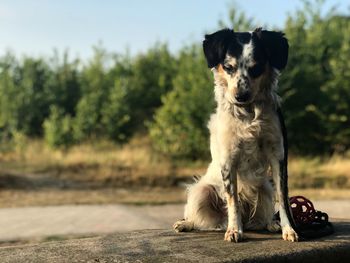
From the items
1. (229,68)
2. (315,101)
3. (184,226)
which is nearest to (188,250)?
(184,226)

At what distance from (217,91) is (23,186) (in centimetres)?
1287

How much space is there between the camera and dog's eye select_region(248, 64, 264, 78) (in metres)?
3.69

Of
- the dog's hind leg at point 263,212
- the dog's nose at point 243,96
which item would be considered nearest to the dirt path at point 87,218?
the dog's hind leg at point 263,212

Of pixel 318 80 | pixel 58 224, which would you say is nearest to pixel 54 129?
pixel 318 80

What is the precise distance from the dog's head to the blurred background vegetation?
43.9 ft

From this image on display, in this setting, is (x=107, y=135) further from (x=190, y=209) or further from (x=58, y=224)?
(x=190, y=209)

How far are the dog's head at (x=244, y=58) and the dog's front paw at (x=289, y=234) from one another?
3.87ft

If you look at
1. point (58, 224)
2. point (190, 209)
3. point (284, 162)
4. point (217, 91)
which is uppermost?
point (217, 91)

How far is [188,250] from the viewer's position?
3.95 m

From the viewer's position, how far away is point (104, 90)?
93.6 ft

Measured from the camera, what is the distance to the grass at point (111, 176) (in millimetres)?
14234

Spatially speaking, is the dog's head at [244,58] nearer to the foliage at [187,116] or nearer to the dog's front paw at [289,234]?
the dog's front paw at [289,234]

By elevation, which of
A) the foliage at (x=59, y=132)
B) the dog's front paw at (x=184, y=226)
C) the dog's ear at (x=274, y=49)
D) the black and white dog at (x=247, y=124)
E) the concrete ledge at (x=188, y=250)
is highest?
the foliage at (x=59, y=132)

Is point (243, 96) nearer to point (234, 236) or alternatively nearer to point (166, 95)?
point (234, 236)
